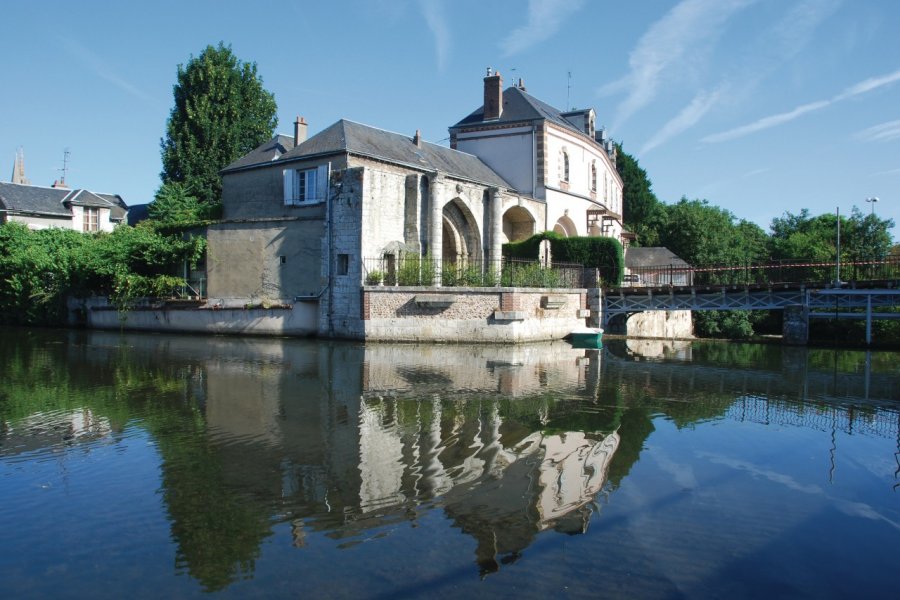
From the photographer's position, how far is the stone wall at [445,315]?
21.1m

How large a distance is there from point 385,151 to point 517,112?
8995mm

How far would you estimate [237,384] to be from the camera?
12.4m

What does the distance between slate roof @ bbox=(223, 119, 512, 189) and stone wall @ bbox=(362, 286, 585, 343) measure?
5.80 meters

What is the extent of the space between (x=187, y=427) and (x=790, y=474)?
23.9 ft

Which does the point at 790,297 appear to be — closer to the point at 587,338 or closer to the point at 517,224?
the point at 587,338

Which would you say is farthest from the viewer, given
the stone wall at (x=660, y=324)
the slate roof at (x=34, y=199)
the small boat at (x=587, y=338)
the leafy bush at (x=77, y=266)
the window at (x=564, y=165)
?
the slate roof at (x=34, y=199)

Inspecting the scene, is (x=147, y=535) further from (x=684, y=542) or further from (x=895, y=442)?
(x=895, y=442)

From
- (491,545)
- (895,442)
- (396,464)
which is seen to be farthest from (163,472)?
(895,442)

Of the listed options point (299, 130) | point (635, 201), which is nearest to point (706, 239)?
point (635, 201)

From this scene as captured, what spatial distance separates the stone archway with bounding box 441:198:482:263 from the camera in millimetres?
27234

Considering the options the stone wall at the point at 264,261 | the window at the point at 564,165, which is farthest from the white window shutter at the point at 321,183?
the window at the point at 564,165

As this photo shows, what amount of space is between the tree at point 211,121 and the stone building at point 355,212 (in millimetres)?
9731

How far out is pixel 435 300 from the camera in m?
21.0

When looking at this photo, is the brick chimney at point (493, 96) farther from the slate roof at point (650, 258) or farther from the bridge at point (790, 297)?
the slate roof at point (650, 258)
